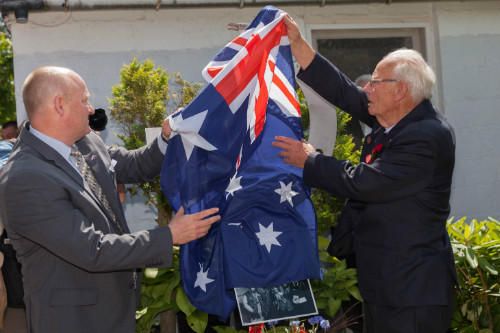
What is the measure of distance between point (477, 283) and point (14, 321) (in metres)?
3.43

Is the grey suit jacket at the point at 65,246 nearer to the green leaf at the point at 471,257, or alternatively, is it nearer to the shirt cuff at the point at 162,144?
the shirt cuff at the point at 162,144

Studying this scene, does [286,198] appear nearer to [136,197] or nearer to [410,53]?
[410,53]

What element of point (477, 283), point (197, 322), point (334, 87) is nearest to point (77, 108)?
point (334, 87)

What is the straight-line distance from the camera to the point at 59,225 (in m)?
2.55

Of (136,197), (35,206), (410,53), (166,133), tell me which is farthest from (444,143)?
(136,197)

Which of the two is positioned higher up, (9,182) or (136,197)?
(9,182)

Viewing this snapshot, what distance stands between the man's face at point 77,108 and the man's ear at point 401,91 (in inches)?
64.3

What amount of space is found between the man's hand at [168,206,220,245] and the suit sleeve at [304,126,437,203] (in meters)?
0.73

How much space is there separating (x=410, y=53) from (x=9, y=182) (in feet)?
7.13

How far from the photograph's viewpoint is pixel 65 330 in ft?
8.63

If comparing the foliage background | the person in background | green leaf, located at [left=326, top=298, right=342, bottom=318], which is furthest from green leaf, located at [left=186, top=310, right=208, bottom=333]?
the foliage background

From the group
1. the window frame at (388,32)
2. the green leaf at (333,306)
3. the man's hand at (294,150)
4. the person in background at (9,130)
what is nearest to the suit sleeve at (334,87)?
the man's hand at (294,150)

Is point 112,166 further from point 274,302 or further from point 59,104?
point 274,302

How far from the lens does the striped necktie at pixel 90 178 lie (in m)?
2.90
